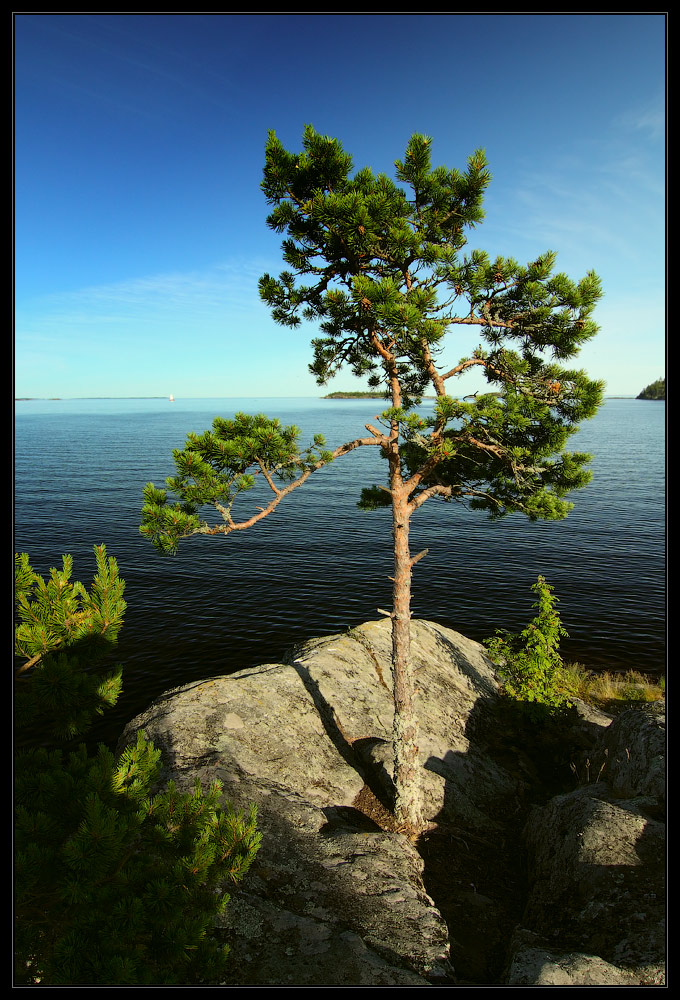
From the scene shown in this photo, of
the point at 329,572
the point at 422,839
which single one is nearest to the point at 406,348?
the point at 422,839

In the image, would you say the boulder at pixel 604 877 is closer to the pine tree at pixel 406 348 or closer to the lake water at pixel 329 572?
the pine tree at pixel 406 348

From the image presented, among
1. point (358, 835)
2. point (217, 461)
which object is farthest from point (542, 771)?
point (217, 461)

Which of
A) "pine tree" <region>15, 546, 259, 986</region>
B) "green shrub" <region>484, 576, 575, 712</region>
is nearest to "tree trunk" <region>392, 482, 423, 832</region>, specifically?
"pine tree" <region>15, 546, 259, 986</region>

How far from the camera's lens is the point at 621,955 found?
22.5 feet

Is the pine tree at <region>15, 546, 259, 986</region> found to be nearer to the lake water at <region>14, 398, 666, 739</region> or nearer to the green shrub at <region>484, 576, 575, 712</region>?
the lake water at <region>14, 398, 666, 739</region>

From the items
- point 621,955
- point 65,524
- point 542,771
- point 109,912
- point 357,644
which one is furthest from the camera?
point 65,524

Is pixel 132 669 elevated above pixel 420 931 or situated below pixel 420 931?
below

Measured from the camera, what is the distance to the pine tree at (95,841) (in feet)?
14.3

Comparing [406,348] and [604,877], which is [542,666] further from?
[406,348]

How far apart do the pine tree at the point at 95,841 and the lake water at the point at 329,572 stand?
6.92m

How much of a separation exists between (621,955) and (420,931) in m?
2.92

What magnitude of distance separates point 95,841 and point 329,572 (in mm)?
32015

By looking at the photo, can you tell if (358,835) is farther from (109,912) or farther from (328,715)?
(109,912)

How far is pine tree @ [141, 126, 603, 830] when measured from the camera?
9.23 metres
